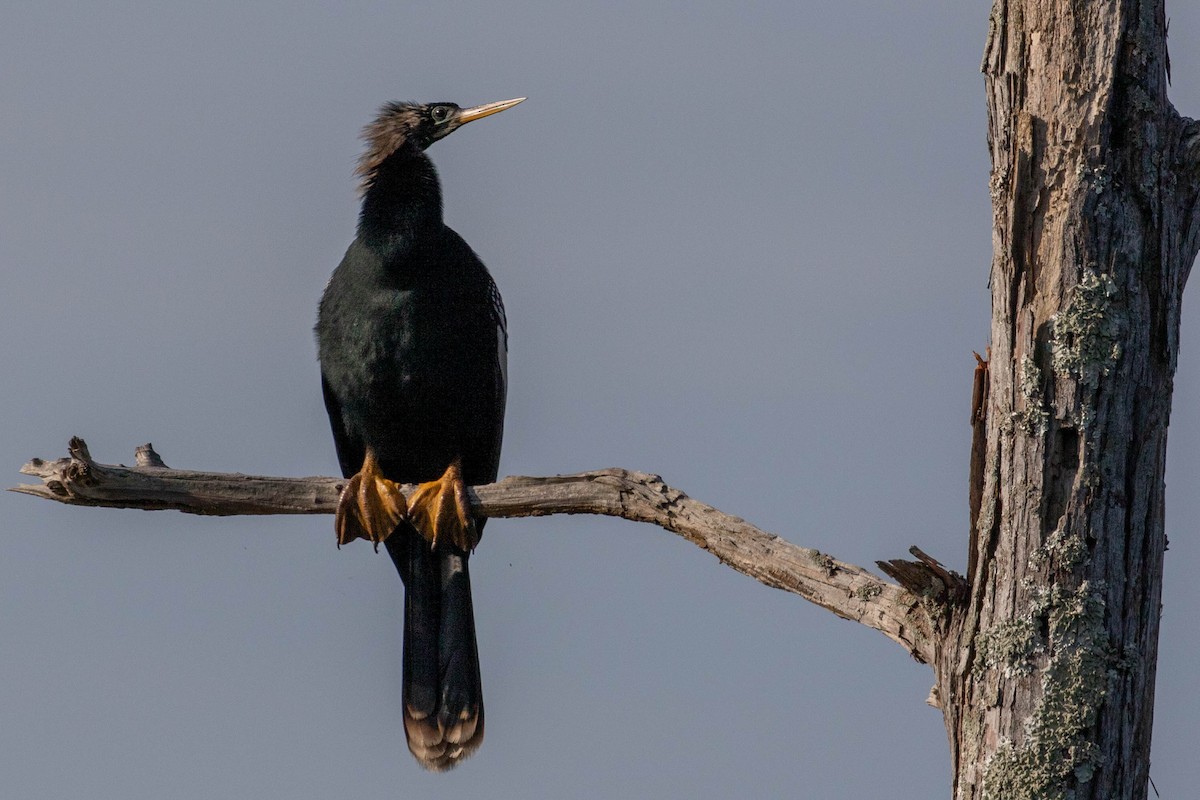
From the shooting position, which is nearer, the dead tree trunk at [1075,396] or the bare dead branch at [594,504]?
the dead tree trunk at [1075,396]

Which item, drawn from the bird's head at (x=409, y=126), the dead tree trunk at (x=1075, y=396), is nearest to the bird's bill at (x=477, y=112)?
the bird's head at (x=409, y=126)

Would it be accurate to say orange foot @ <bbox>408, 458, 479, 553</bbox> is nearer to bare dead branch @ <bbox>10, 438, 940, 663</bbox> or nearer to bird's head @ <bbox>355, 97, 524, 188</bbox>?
bare dead branch @ <bbox>10, 438, 940, 663</bbox>

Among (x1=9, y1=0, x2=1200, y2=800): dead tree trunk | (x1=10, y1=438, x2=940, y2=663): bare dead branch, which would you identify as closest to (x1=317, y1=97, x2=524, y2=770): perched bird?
(x1=10, y1=438, x2=940, y2=663): bare dead branch

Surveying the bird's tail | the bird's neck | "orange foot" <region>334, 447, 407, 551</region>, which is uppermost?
the bird's neck

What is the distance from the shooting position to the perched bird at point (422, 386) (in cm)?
604

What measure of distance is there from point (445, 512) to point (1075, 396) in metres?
2.93

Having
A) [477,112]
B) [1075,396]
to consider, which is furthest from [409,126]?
[1075,396]

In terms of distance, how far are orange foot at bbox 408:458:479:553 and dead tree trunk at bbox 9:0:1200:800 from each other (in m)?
2.60

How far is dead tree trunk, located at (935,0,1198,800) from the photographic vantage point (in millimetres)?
3291

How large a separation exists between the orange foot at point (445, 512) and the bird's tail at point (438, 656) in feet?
1.08

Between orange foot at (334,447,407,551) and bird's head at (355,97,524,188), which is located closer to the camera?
orange foot at (334,447,407,551)

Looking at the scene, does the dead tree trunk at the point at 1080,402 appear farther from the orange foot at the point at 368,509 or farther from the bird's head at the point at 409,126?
the bird's head at the point at 409,126

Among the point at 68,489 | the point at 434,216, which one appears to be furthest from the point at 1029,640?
the point at 434,216

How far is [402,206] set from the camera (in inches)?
245
